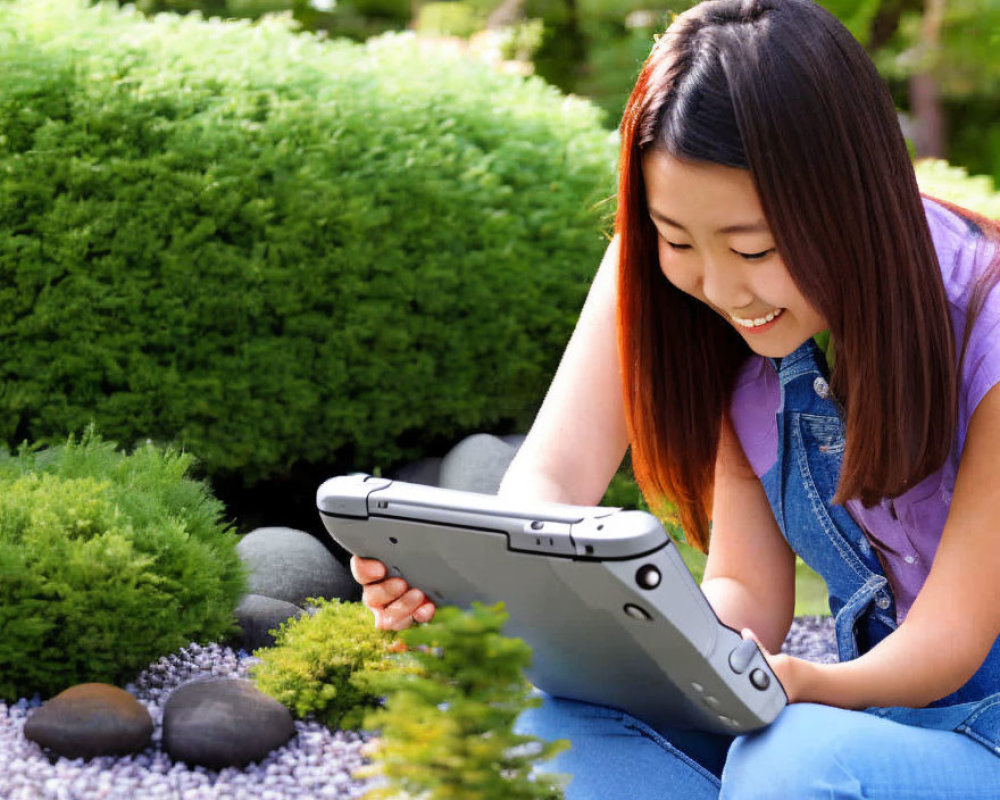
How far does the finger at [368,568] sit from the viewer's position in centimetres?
177

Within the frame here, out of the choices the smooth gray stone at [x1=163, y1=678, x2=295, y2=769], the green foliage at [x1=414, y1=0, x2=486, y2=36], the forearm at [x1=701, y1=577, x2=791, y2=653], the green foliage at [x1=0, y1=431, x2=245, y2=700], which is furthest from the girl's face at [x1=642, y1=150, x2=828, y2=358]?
the green foliage at [x1=414, y1=0, x2=486, y2=36]

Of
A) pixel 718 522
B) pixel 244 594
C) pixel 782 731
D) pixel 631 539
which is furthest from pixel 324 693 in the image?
pixel 631 539

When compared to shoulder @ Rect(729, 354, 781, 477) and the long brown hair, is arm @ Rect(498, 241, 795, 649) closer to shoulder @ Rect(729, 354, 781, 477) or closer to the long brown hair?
shoulder @ Rect(729, 354, 781, 477)

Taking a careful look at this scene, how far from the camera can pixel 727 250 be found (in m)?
1.71

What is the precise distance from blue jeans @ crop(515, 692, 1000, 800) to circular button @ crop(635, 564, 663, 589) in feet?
1.17

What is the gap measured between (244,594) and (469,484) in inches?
38.0

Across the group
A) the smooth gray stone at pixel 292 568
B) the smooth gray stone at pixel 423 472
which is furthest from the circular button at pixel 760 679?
the smooth gray stone at pixel 423 472

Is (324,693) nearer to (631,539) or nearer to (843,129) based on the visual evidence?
(631,539)

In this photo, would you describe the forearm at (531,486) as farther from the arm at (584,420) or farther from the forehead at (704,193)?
the forehead at (704,193)

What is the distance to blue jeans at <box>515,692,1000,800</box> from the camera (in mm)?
1664

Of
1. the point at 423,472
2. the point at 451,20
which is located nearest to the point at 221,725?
the point at 423,472

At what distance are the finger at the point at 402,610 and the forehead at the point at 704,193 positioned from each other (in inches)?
23.7

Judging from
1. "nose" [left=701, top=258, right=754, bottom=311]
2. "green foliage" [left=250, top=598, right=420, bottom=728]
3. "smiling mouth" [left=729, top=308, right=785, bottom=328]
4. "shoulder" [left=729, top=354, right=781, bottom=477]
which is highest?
"nose" [left=701, top=258, right=754, bottom=311]

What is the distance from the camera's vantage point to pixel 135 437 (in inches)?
140
